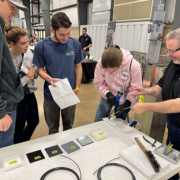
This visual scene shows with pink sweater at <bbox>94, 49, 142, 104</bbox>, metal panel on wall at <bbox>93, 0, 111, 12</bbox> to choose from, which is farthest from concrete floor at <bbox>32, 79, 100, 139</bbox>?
metal panel on wall at <bbox>93, 0, 111, 12</bbox>

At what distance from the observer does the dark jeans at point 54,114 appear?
181 cm

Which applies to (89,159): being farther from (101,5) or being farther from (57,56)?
(101,5)

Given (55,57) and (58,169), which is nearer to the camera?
(58,169)

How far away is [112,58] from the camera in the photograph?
1329 millimetres

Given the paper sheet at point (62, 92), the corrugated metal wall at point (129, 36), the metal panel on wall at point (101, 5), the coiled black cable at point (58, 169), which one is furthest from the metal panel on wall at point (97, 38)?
the coiled black cable at point (58, 169)

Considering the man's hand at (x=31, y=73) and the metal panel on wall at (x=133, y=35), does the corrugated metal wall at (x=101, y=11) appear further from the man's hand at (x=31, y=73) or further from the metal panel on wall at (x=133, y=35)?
the man's hand at (x=31, y=73)

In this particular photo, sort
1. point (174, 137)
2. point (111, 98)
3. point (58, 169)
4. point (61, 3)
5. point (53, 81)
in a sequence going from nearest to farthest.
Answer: point (58, 169), point (174, 137), point (111, 98), point (53, 81), point (61, 3)

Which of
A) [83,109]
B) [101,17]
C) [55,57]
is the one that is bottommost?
[83,109]

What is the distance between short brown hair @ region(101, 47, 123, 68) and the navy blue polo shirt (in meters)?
0.46

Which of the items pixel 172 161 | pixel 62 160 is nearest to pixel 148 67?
pixel 172 161

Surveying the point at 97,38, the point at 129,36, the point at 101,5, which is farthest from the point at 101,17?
the point at 129,36

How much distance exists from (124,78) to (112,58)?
10.0 inches

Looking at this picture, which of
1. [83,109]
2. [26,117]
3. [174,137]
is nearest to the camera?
[174,137]

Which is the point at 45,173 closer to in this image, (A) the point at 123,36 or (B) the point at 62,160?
(B) the point at 62,160
